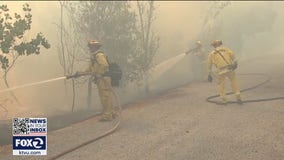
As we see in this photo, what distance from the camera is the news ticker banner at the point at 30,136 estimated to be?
7.13 meters

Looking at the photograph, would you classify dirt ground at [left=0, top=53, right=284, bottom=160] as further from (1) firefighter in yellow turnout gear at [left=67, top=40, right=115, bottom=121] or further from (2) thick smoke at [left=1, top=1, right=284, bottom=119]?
(2) thick smoke at [left=1, top=1, right=284, bottom=119]

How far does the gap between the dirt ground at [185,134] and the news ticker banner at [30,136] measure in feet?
1.95

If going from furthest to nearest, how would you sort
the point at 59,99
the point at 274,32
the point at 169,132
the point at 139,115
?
the point at 274,32, the point at 59,99, the point at 139,115, the point at 169,132

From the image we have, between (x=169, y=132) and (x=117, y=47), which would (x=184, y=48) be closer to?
(x=117, y=47)

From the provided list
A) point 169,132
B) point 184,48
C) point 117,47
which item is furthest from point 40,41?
point 184,48

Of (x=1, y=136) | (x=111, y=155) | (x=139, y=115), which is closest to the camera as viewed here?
(x=111, y=155)

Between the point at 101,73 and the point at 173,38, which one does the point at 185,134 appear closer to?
the point at 101,73

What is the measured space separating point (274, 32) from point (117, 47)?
1079 inches

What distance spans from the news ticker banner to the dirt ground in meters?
0.59

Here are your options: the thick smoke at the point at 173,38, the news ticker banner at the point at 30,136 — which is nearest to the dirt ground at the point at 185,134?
the news ticker banner at the point at 30,136

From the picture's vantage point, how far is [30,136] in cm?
709

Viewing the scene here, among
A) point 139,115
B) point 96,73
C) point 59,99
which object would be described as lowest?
point 59,99

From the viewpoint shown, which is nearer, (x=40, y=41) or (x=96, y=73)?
(x=96, y=73)

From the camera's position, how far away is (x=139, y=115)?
11.1 meters
